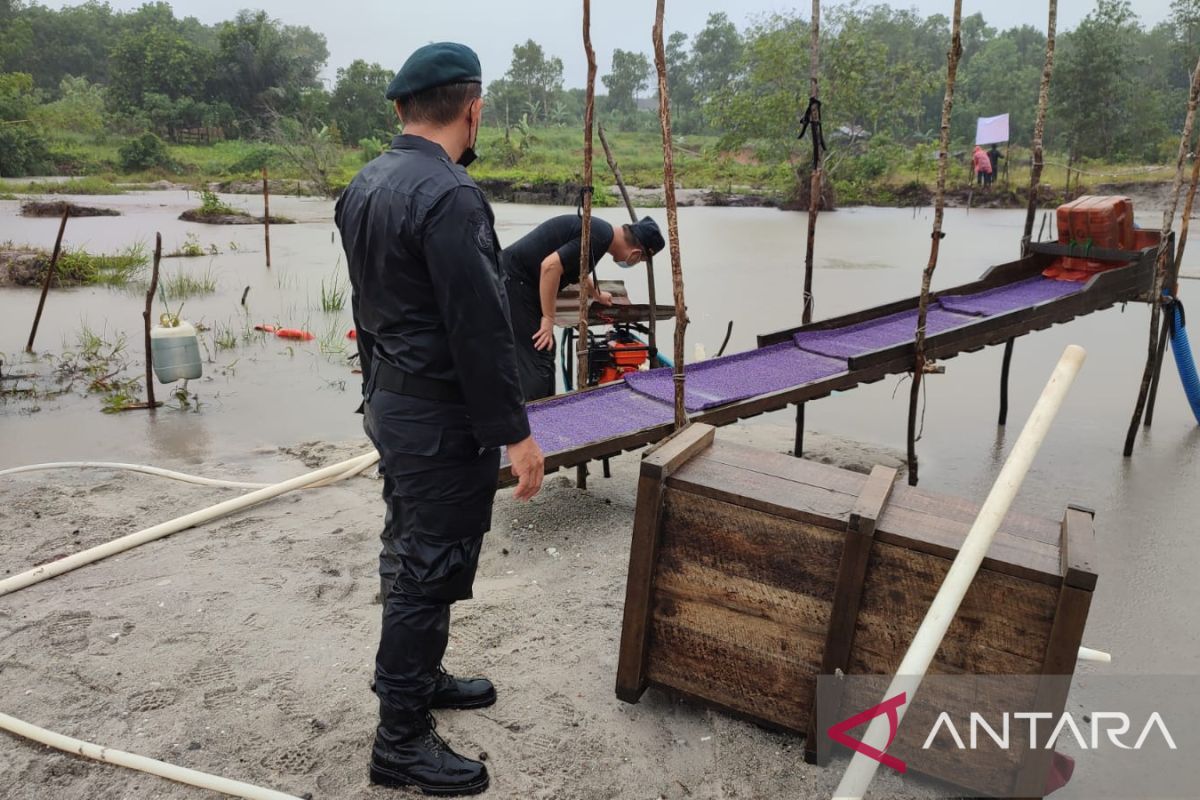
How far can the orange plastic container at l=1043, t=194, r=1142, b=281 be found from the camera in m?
5.25

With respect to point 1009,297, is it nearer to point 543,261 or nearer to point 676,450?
point 543,261

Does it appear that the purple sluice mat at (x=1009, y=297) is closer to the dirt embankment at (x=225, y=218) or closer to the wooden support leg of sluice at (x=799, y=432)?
the wooden support leg of sluice at (x=799, y=432)

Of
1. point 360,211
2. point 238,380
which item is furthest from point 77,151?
point 360,211

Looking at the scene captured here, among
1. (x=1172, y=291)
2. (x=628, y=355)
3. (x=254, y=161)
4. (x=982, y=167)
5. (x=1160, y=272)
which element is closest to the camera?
(x=1160, y=272)

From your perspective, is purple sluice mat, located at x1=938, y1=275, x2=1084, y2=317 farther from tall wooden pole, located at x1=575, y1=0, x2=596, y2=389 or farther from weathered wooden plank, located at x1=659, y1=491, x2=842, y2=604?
weathered wooden plank, located at x1=659, y1=491, x2=842, y2=604

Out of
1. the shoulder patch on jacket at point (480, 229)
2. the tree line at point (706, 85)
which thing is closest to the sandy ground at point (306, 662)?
the shoulder patch on jacket at point (480, 229)

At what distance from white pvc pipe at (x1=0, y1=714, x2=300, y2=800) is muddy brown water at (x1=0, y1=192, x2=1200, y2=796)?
6.90 feet

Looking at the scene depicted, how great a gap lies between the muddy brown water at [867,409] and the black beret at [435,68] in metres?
2.40

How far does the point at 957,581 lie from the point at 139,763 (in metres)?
2.01

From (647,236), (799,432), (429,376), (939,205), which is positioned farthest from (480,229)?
(799,432)

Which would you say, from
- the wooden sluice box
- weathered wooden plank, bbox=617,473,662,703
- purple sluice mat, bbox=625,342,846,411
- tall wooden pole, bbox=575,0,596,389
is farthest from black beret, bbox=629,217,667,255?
weathered wooden plank, bbox=617,473,662,703

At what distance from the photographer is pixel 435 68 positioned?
2.00 meters

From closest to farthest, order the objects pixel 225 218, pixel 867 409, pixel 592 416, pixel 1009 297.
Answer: pixel 592 416, pixel 1009 297, pixel 867 409, pixel 225 218

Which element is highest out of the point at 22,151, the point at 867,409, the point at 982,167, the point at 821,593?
the point at 982,167
